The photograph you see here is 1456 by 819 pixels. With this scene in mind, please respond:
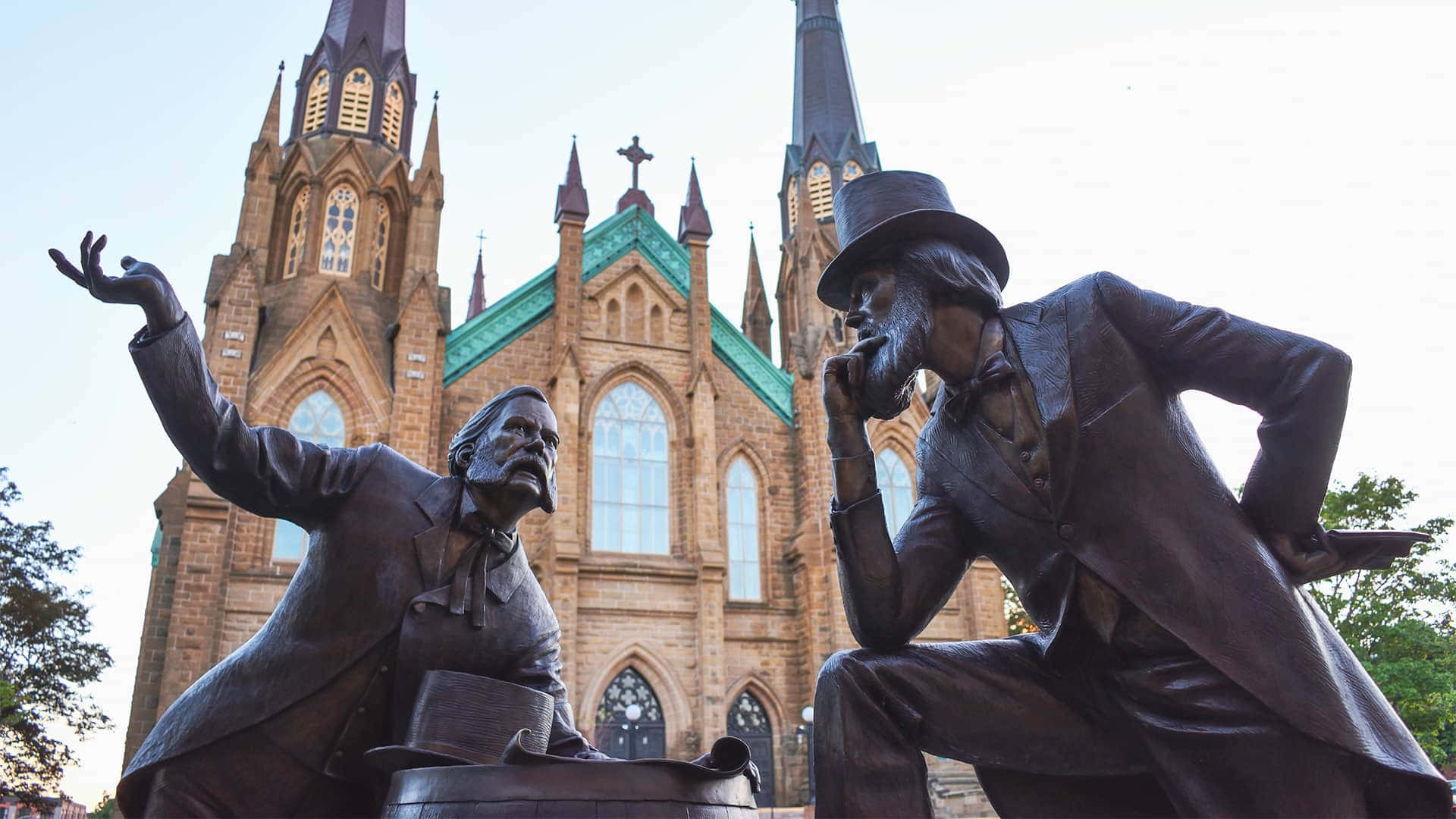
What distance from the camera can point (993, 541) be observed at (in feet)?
6.56

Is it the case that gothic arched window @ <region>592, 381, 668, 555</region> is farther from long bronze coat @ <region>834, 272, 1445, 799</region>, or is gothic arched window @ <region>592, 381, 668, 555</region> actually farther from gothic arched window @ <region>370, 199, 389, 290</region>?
long bronze coat @ <region>834, 272, 1445, 799</region>

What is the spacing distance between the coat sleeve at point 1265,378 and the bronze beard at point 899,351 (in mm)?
338

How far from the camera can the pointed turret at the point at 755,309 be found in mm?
29609

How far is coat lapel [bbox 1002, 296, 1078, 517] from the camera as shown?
185cm

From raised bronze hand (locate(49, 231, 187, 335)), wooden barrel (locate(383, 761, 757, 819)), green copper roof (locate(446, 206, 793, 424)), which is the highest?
green copper roof (locate(446, 206, 793, 424))

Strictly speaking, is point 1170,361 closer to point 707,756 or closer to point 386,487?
point 707,756

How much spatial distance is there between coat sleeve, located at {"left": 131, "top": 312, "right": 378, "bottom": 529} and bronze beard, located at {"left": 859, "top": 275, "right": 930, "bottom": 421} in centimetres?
127

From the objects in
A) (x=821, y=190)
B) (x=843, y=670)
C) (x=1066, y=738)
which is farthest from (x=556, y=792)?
(x=821, y=190)

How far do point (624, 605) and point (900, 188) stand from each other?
16.7m

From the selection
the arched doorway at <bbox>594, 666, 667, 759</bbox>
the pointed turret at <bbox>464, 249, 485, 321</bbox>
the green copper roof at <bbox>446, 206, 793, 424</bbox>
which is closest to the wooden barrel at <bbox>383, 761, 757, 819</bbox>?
the arched doorway at <bbox>594, 666, 667, 759</bbox>

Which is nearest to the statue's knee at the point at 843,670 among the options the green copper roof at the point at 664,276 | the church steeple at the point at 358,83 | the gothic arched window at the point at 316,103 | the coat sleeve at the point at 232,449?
the coat sleeve at the point at 232,449

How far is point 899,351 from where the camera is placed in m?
2.01

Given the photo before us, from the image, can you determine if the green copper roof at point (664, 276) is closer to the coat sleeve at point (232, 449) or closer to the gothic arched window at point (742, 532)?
the gothic arched window at point (742, 532)

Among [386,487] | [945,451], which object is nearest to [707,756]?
[945,451]
